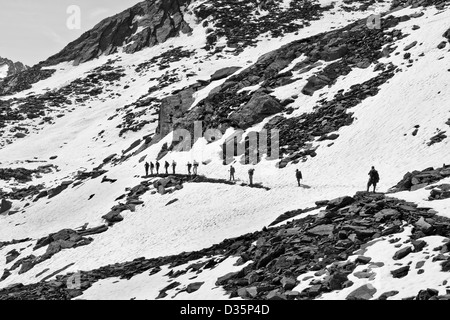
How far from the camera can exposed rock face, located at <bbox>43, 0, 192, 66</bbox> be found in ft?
429

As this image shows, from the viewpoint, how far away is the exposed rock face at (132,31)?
13062 centimetres

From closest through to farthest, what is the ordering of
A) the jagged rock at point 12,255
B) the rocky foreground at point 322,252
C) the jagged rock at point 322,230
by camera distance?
the rocky foreground at point 322,252 < the jagged rock at point 322,230 < the jagged rock at point 12,255

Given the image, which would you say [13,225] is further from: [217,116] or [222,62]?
[222,62]

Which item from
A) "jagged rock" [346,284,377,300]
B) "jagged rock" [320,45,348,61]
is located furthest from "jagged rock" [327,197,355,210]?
"jagged rock" [320,45,348,61]

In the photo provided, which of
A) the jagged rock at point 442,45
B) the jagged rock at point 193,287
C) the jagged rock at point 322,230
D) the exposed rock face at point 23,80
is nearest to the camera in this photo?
the jagged rock at point 193,287

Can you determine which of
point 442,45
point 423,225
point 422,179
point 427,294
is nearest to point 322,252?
point 423,225

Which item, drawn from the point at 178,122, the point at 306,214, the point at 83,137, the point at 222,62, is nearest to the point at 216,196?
the point at 306,214

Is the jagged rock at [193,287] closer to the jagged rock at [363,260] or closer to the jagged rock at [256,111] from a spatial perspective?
the jagged rock at [363,260]

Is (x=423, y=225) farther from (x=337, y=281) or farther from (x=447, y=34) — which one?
(x=447, y=34)

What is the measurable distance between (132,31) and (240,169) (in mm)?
109955

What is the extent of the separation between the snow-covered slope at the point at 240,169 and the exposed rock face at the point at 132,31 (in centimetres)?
5660

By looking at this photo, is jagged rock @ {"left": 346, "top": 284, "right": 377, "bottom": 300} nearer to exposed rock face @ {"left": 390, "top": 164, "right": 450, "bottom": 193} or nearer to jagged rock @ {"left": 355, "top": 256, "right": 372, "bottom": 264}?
jagged rock @ {"left": 355, "top": 256, "right": 372, "bottom": 264}

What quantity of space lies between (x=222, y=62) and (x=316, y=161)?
64792 mm

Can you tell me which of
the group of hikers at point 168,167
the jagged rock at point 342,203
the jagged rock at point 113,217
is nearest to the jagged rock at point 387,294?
the jagged rock at point 342,203
